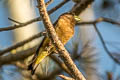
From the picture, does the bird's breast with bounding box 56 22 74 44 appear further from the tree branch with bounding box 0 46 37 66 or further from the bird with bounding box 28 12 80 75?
the tree branch with bounding box 0 46 37 66

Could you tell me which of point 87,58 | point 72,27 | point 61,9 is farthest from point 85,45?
point 72,27

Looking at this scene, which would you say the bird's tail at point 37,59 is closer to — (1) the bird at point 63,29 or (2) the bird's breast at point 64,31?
(1) the bird at point 63,29

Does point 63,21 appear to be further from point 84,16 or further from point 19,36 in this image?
point 84,16

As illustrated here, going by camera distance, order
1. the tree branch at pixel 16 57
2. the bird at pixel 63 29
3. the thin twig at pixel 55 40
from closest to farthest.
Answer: the thin twig at pixel 55 40
the bird at pixel 63 29
the tree branch at pixel 16 57

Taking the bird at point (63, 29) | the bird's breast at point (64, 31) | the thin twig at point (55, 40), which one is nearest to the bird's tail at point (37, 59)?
the bird at point (63, 29)

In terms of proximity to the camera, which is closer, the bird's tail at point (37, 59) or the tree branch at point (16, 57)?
the bird's tail at point (37, 59)

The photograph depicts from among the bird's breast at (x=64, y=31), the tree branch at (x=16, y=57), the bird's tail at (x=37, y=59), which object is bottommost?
the tree branch at (x=16, y=57)

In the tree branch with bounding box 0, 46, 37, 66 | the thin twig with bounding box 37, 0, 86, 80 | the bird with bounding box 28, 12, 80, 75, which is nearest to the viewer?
the thin twig with bounding box 37, 0, 86, 80

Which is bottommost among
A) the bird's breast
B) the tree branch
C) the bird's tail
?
the tree branch

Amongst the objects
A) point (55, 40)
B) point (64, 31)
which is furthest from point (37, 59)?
point (55, 40)

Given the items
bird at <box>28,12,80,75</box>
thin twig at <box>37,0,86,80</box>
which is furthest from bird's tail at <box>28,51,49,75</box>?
thin twig at <box>37,0,86,80</box>

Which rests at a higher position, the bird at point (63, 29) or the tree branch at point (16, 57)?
the bird at point (63, 29)

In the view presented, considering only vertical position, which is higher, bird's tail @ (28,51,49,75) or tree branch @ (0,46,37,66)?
bird's tail @ (28,51,49,75)

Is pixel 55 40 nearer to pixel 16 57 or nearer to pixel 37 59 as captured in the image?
pixel 37 59
